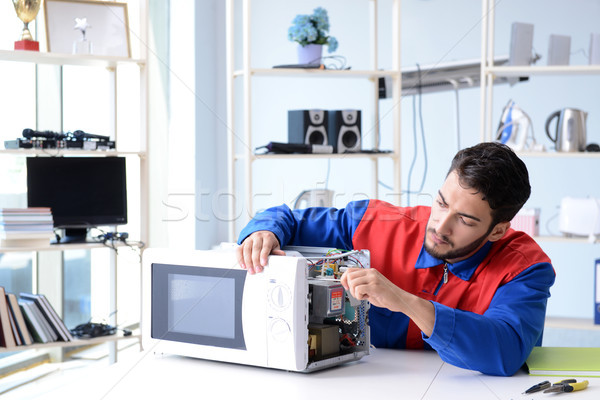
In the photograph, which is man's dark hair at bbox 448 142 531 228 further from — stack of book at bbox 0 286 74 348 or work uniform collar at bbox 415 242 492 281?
stack of book at bbox 0 286 74 348

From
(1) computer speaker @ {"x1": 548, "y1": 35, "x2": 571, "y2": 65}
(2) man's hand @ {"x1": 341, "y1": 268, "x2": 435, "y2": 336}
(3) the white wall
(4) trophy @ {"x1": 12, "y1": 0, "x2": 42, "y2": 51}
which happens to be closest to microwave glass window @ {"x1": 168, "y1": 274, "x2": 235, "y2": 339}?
(2) man's hand @ {"x1": 341, "y1": 268, "x2": 435, "y2": 336}

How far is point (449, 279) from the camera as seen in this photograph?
161 cm

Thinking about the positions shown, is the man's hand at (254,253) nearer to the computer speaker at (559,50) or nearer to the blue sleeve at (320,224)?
the blue sleeve at (320,224)

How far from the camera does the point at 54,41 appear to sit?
9.43 feet

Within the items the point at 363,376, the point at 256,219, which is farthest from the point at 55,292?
the point at 363,376

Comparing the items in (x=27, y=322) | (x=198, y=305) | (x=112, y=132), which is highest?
(x=112, y=132)

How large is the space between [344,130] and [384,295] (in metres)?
2.06

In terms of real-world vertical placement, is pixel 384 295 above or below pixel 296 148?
below

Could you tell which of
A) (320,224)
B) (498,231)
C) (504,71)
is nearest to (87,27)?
(320,224)

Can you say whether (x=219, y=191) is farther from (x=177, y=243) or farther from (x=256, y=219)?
(x=256, y=219)

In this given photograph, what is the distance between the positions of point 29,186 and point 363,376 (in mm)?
1931

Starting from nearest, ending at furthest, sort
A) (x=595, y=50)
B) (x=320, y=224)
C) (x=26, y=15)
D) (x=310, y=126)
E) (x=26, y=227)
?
1. (x=320, y=224)
2. (x=26, y=227)
3. (x=26, y=15)
4. (x=595, y=50)
5. (x=310, y=126)

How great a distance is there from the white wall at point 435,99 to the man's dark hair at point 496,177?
2822 mm

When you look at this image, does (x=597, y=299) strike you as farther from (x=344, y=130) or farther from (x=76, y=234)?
(x=76, y=234)
